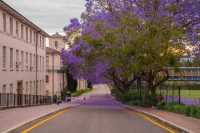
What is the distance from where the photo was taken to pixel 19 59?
53688mm

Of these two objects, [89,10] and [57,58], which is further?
[57,58]

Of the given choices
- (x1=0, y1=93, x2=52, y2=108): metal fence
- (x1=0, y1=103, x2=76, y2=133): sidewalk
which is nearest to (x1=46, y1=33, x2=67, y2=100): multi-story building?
(x1=0, y1=93, x2=52, y2=108): metal fence

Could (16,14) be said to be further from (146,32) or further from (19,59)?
(146,32)

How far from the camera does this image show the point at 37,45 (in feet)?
221

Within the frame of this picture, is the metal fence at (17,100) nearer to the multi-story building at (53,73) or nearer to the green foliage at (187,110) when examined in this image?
the green foliage at (187,110)

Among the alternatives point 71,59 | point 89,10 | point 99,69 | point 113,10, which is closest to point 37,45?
point 71,59

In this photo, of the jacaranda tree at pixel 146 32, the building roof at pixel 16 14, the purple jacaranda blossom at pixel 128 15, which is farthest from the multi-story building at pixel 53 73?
the jacaranda tree at pixel 146 32

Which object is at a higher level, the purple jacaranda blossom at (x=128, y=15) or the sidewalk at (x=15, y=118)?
the purple jacaranda blossom at (x=128, y=15)

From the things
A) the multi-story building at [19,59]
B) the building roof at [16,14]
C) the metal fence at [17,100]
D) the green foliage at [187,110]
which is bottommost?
the metal fence at [17,100]

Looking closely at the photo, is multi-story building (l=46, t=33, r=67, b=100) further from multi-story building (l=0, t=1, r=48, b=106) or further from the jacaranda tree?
the jacaranda tree

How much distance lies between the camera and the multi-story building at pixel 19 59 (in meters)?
45.3

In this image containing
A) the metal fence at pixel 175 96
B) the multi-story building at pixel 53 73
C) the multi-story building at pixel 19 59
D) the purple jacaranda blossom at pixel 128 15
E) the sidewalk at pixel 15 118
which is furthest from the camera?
the multi-story building at pixel 53 73

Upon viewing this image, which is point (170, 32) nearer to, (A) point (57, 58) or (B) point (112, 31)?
(B) point (112, 31)

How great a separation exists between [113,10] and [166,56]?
752 cm
